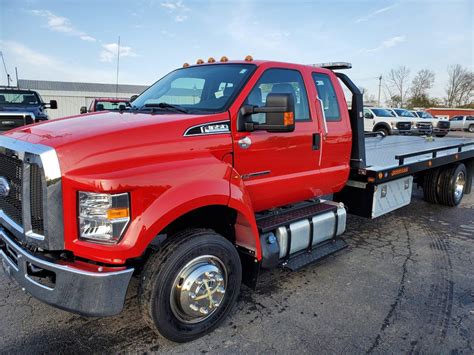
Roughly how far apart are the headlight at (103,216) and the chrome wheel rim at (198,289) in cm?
62

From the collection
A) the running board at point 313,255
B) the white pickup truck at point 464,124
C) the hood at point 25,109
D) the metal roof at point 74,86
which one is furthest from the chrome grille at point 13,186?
the metal roof at point 74,86

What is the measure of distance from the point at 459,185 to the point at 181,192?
6779 mm

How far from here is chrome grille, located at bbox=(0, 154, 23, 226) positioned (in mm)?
2643

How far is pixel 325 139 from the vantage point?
13.2 ft

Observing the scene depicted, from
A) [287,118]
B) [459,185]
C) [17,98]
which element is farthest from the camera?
[17,98]

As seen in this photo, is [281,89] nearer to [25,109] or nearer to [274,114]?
[274,114]

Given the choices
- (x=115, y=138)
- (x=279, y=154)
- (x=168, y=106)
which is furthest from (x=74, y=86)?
(x=115, y=138)

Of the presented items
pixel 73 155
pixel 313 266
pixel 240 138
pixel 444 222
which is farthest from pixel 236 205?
pixel 444 222

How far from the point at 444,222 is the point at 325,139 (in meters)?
3.64

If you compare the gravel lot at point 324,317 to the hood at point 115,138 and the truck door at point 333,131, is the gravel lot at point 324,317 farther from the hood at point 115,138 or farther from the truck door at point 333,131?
the hood at point 115,138

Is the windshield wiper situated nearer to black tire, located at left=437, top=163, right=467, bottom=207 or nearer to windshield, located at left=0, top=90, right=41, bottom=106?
black tire, located at left=437, top=163, right=467, bottom=207

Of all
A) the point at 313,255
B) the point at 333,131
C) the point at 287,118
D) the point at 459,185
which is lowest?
the point at 313,255

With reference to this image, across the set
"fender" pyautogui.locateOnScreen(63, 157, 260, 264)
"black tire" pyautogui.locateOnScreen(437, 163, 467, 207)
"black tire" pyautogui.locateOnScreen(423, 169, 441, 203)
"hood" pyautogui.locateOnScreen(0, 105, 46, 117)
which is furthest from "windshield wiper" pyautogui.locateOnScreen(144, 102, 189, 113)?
"hood" pyautogui.locateOnScreen(0, 105, 46, 117)

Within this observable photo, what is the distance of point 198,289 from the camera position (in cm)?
280
